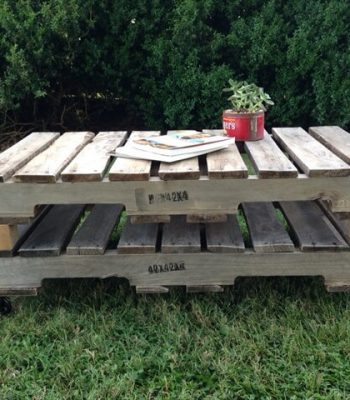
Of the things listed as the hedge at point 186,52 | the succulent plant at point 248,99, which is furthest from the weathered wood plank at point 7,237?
the hedge at point 186,52

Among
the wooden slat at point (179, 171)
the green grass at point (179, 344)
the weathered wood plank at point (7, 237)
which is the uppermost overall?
the wooden slat at point (179, 171)

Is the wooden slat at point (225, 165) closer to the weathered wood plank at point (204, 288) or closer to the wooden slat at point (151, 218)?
the wooden slat at point (151, 218)

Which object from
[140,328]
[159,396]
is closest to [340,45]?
[140,328]

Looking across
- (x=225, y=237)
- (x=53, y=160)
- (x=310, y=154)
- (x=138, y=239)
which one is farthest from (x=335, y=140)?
(x=53, y=160)

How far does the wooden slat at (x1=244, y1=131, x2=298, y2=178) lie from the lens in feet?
6.55

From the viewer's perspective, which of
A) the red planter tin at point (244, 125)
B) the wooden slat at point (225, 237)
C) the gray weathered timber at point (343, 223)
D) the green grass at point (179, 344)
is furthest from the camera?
the red planter tin at point (244, 125)

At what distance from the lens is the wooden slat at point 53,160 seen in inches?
79.4

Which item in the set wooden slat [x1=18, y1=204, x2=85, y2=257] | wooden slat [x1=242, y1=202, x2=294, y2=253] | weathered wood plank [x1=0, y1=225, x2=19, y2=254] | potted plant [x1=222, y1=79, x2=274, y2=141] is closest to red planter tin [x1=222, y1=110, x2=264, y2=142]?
potted plant [x1=222, y1=79, x2=274, y2=141]

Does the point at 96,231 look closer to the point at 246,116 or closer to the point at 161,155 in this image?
the point at 161,155

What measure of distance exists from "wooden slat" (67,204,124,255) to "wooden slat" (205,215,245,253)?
455 millimetres

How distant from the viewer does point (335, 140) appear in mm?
2516

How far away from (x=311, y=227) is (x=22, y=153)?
1.35 m

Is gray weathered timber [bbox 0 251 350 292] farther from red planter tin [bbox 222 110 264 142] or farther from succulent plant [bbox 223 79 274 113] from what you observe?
succulent plant [bbox 223 79 274 113]

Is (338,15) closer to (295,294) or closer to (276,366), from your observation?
(295,294)
